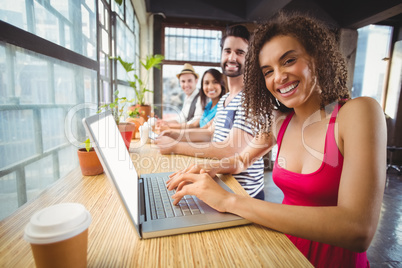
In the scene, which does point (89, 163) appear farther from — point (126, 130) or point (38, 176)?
point (126, 130)

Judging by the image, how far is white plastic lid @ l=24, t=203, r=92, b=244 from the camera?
38 centimetres

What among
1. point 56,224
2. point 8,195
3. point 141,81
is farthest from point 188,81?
point 56,224

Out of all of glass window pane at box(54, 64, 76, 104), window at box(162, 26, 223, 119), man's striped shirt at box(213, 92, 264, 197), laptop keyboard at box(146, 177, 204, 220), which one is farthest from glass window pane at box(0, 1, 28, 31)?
window at box(162, 26, 223, 119)

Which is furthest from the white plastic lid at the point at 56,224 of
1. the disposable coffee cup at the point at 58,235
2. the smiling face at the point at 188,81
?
the smiling face at the point at 188,81

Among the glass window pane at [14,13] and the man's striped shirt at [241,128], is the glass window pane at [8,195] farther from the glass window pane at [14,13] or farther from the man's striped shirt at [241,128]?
the man's striped shirt at [241,128]

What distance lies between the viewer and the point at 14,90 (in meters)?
0.83

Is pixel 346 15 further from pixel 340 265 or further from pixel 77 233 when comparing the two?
pixel 77 233

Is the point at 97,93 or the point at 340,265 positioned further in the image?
the point at 97,93

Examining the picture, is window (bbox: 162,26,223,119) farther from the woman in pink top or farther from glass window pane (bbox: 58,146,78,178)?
the woman in pink top

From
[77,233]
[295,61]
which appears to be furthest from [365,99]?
[77,233]

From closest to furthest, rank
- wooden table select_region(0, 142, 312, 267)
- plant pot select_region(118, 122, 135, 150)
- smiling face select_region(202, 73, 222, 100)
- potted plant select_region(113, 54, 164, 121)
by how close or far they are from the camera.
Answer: wooden table select_region(0, 142, 312, 267)
plant pot select_region(118, 122, 135, 150)
potted plant select_region(113, 54, 164, 121)
smiling face select_region(202, 73, 222, 100)

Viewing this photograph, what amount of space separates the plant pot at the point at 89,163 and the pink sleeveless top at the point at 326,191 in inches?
35.3

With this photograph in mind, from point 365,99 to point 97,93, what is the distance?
5.85 feet

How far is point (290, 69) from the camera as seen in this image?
1.00 metres
